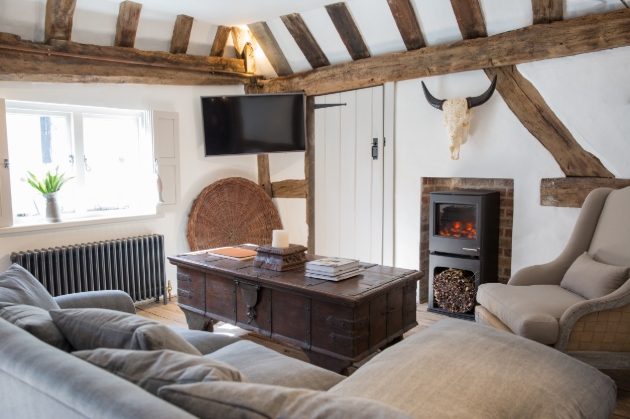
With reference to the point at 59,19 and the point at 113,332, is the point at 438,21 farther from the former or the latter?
the point at 113,332

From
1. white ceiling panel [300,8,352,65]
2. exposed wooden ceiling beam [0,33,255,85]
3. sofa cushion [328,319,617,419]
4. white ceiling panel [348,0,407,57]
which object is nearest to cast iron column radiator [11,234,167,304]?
exposed wooden ceiling beam [0,33,255,85]

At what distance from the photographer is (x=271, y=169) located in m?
5.42

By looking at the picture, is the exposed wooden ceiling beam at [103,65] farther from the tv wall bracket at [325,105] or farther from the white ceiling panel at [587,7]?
the white ceiling panel at [587,7]

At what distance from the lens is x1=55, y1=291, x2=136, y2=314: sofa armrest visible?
93.1 inches

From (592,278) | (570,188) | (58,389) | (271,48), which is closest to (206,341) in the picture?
(58,389)

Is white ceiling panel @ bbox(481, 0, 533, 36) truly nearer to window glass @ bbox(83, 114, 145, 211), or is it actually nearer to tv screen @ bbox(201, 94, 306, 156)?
tv screen @ bbox(201, 94, 306, 156)

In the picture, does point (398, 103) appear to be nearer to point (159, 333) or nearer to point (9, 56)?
point (9, 56)

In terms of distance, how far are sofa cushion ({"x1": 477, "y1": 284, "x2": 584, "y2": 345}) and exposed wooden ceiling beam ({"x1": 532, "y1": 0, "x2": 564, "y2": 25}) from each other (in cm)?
189

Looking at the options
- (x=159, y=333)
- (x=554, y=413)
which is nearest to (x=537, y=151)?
(x=554, y=413)

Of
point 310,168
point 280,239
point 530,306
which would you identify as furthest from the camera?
point 310,168

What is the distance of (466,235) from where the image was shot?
3.78 metres

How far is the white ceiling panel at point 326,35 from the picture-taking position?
14.4 ft

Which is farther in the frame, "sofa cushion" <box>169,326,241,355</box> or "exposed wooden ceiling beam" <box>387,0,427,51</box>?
"exposed wooden ceiling beam" <box>387,0,427,51</box>

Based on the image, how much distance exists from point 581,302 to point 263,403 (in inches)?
79.1
